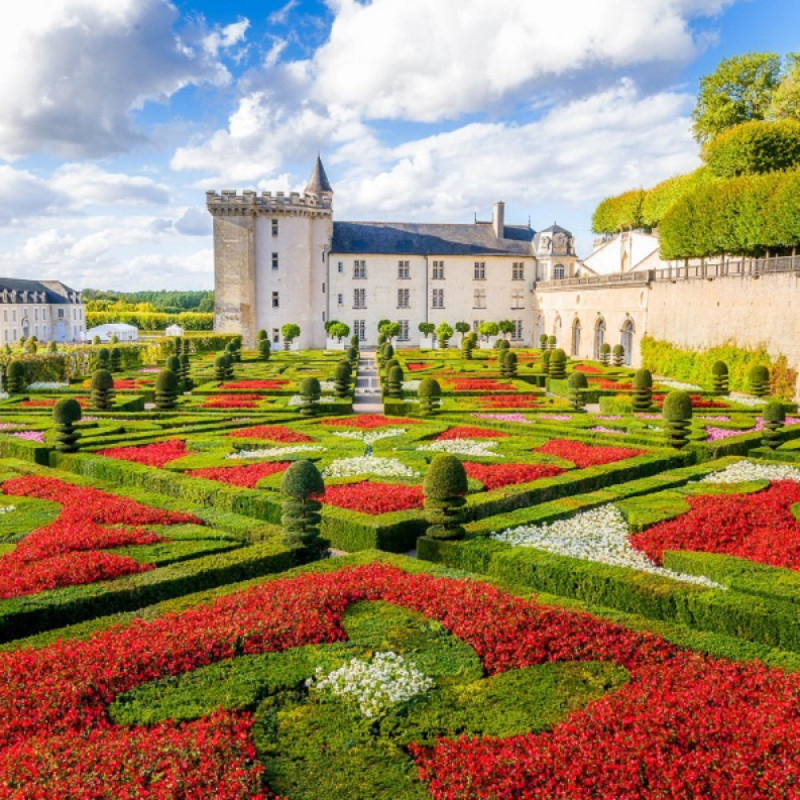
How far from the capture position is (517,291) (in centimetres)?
5772

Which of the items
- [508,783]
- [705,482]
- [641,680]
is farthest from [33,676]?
[705,482]

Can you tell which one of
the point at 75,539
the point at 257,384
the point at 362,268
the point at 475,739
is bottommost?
the point at 475,739

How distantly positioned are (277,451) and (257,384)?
40.8 ft

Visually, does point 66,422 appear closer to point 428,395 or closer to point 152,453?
point 152,453

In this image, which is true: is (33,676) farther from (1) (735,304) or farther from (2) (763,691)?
(1) (735,304)

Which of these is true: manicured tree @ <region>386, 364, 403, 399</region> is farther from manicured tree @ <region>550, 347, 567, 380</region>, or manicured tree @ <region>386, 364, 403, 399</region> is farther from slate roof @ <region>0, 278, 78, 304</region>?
slate roof @ <region>0, 278, 78, 304</region>

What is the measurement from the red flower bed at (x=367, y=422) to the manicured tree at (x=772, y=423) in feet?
24.9

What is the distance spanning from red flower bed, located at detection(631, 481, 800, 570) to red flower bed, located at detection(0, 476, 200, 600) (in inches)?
Answer: 241

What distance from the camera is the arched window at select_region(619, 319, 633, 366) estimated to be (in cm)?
4128

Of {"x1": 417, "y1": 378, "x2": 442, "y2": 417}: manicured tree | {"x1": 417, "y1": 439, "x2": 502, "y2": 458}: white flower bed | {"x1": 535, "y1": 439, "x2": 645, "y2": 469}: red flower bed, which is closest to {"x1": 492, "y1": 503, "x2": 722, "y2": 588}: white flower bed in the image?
{"x1": 535, "y1": 439, "x2": 645, "y2": 469}: red flower bed

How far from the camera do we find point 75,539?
9.02 metres

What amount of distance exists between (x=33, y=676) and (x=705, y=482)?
34.1 ft

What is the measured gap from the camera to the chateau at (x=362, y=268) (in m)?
52.3

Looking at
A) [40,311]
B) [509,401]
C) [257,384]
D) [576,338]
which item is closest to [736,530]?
[509,401]
